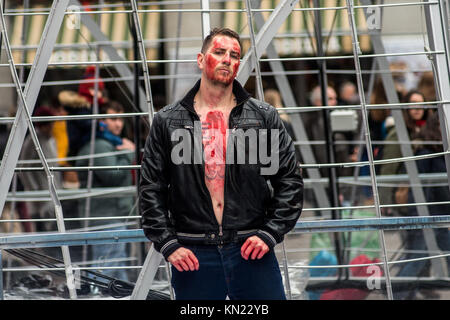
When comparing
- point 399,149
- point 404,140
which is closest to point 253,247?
point 404,140

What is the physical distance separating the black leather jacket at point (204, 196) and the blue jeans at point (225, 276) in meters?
0.06

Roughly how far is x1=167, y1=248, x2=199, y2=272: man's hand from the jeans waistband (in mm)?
72

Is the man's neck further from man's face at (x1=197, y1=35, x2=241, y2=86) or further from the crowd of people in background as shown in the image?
the crowd of people in background

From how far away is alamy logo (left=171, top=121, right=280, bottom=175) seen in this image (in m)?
4.02

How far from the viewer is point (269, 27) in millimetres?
5445

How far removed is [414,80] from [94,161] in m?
3.94

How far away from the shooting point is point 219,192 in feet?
13.2

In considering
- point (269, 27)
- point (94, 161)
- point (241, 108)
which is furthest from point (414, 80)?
point (241, 108)

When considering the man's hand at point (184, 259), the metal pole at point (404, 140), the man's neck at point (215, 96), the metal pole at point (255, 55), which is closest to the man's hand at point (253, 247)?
the man's hand at point (184, 259)

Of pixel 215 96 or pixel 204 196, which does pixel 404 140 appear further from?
pixel 204 196

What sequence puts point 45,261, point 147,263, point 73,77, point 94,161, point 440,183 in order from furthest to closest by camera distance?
point 73,77
point 94,161
point 440,183
point 45,261
point 147,263

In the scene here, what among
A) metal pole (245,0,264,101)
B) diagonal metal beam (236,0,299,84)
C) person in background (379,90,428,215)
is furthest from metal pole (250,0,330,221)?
metal pole (245,0,264,101)
